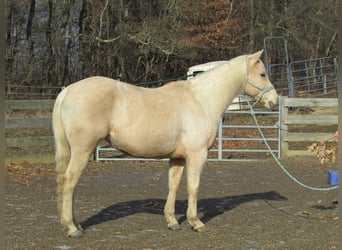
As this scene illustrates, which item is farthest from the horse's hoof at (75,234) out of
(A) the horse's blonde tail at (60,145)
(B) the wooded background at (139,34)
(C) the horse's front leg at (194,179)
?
(B) the wooded background at (139,34)

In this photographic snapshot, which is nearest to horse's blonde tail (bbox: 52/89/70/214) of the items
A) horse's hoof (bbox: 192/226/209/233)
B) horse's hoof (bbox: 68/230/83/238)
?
horse's hoof (bbox: 68/230/83/238)

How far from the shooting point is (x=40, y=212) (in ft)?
21.0

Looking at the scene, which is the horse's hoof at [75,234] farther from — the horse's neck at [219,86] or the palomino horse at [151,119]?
the horse's neck at [219,86]

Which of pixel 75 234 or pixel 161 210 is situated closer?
pixel 75 234

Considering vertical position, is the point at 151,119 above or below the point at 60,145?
above

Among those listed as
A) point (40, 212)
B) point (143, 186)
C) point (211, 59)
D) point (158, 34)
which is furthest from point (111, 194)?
point (211, 59)

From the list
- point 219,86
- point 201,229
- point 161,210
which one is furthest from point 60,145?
point 161,210

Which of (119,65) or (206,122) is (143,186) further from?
(119,65)

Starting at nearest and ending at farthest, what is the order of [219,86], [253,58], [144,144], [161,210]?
[144,144]
[219,86]
[253,58]
[161,210]

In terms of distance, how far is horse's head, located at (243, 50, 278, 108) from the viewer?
6.00 m

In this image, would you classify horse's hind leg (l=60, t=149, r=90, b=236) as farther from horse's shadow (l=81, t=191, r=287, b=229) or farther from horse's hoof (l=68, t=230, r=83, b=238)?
horse's shadow (l=81, t=191, r=287, b=229)

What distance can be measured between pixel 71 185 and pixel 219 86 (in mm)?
1914

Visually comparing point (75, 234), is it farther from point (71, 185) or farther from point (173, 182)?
point (173, 182)

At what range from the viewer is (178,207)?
689 centimetres
